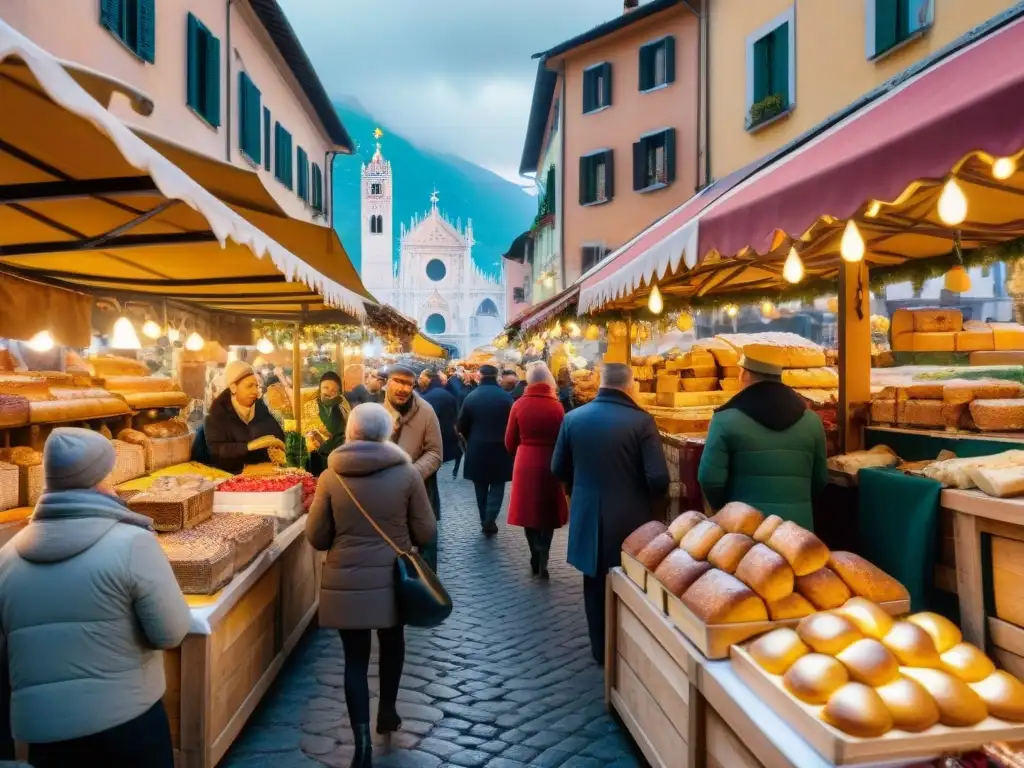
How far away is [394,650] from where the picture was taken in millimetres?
3850

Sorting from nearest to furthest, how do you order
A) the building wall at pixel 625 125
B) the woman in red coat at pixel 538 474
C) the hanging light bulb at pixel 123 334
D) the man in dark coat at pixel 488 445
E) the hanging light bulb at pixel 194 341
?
the hanging light bulb at pixel 123 334
the woman in red coat at pixel 538 474
the hanging light bulb at pixel 194 341
the man in dark coat at pixel 488 445
the building wall at pixel 625 125

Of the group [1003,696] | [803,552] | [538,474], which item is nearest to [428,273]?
[538,474]

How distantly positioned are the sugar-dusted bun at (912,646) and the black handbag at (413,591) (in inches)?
77.3

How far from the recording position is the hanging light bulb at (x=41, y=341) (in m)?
5.12

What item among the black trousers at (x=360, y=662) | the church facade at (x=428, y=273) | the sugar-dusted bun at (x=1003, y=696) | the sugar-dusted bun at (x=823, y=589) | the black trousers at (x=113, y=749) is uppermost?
the church facade at (x=428, y=273)

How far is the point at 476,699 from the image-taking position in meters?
4.30

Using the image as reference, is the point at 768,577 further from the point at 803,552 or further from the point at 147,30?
the point at 147,30

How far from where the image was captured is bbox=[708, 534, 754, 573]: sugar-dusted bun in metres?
3.06

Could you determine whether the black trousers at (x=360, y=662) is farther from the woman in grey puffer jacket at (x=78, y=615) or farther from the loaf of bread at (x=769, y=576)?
the loaf of bread at (x=769, y=576)

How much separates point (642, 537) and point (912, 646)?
1565 millimetres

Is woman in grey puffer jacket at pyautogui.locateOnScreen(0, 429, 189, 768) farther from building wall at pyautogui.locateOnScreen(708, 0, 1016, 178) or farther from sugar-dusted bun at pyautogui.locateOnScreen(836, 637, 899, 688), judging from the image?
building wall at pyautogui.locateOnScreen(708, 0, 1016, 178)

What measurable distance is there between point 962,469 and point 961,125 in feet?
4.85

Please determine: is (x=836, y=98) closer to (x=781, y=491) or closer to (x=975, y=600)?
(x=781, y=491)

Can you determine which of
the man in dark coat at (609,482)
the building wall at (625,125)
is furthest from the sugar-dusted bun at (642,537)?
the building wall at (625,125)
